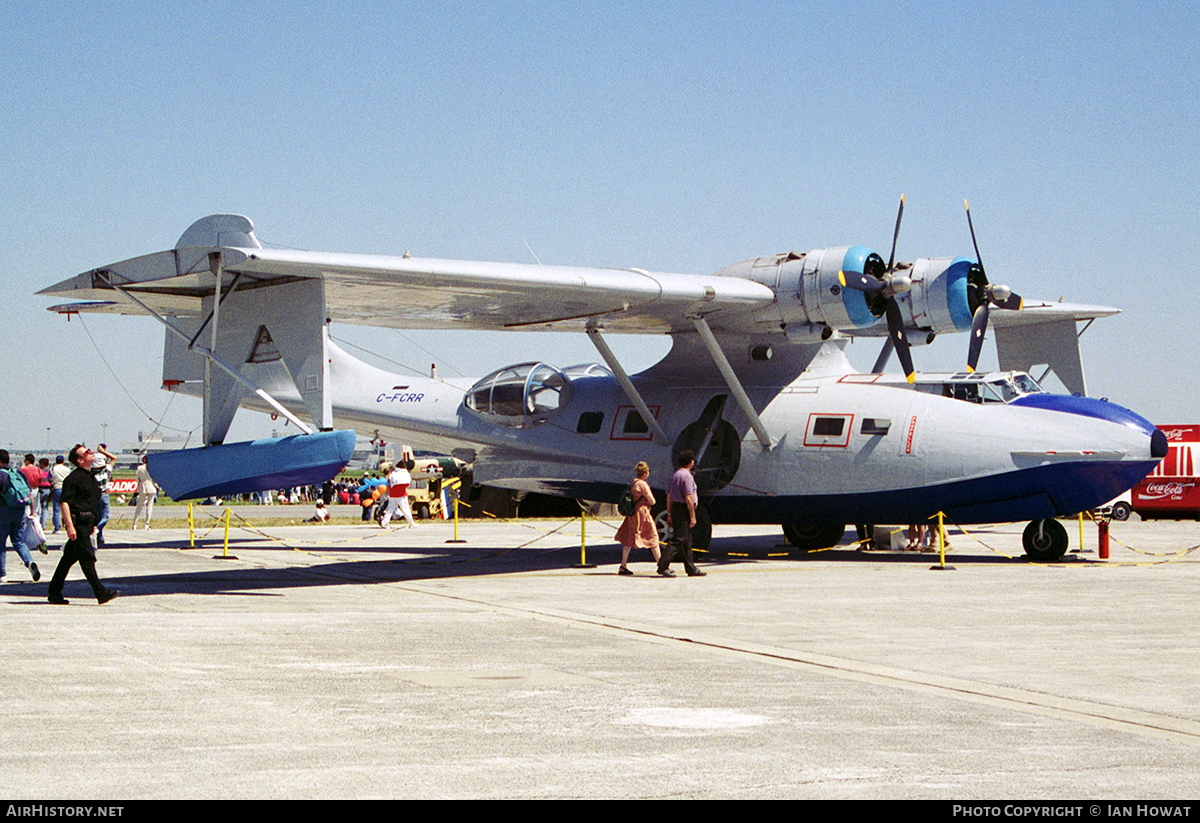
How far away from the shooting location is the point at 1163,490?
3672 centimetres

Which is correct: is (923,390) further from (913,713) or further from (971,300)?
(913,713)

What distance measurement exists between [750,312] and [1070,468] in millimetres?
5619

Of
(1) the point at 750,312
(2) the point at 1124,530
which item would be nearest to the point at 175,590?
(1) the point at 750,312

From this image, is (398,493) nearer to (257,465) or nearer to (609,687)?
(257,465)

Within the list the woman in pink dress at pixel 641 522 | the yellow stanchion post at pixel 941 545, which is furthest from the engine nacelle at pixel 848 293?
the woman in pink dress at pixel 641 522

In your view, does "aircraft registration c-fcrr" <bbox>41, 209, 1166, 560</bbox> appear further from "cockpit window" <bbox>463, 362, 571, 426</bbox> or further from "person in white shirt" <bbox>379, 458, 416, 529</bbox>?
"person in white shirt" <bbox>379, 458, 416, 529</bbox>

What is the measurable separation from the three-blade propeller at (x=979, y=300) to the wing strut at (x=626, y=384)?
18.2ft

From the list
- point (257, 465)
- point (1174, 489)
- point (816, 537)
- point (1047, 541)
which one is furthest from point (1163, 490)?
point (257, 465)

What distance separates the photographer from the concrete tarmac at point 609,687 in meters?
5.87

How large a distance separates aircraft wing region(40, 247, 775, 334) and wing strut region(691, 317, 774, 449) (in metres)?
0.32

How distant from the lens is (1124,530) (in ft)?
103

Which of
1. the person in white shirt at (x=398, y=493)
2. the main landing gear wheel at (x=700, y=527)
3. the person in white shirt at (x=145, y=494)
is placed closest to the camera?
the main landing gear wheel at (x=700, y=527)

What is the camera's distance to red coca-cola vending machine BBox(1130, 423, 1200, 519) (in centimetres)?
3628

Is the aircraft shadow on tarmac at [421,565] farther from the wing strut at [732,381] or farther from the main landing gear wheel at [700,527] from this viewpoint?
the wing strut at [732,381]
